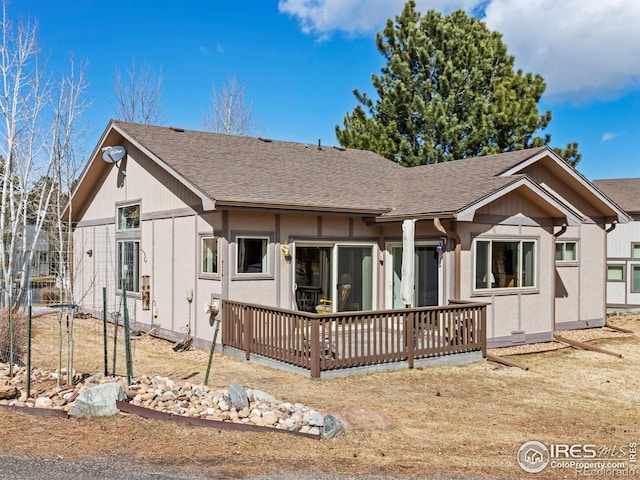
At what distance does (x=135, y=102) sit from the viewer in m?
30.5

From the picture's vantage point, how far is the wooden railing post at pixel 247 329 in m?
10.7

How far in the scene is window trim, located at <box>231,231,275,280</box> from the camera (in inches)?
452

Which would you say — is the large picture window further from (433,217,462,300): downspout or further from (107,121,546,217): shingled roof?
(107,121,546,217): shingled roof

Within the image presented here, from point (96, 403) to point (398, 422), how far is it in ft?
11.4

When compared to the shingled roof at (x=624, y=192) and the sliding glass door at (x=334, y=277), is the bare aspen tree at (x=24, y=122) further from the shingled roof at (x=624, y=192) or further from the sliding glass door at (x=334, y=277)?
the shingled roof at (x=624, y=192)

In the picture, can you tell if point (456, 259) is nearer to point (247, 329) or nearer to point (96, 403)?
point (247, 329)

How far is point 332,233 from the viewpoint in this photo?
1307cm

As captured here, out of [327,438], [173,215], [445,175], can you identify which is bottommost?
[327,438]

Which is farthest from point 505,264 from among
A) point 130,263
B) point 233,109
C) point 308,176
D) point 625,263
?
point 233,109

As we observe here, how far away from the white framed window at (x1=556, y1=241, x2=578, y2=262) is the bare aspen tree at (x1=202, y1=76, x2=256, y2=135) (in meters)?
20.7

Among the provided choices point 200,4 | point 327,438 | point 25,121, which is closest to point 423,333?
point 327,438

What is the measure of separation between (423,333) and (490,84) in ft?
60.6

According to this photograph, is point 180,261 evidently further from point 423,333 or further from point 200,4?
point 200,4

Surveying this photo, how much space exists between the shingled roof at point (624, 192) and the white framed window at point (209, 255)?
19053 millimetres
